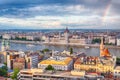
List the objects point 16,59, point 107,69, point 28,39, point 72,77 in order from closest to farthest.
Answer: point 72,77, point 107,69, point 16,59, point 28,39

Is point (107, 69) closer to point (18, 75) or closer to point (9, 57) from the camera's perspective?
point (18, 75)

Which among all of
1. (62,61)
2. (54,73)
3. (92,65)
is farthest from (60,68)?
(54,73)

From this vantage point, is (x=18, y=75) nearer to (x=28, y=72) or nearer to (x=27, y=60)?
(x=28, y=72)

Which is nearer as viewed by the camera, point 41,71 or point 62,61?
point 41,71

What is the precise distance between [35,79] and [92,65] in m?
3.10

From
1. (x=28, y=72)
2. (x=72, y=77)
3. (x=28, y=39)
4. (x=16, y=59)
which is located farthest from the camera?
(x=28, y=39)

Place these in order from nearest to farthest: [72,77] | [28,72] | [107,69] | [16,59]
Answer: [72,77] → [28,72] → [107,69] → [16,59]

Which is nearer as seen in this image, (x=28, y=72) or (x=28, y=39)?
(x=28, y=72)

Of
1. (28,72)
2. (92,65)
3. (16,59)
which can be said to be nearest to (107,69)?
(92,65)

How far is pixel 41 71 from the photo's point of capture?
8.24 metres


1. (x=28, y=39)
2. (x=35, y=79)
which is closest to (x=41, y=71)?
(x=35, y=79)

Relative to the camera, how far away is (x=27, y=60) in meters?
11.6

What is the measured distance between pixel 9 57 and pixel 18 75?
342 centimetres

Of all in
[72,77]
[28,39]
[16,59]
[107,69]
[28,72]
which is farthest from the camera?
[28,39]
